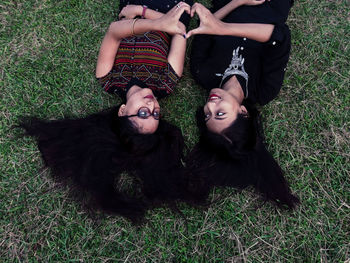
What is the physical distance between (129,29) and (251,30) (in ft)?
4.11

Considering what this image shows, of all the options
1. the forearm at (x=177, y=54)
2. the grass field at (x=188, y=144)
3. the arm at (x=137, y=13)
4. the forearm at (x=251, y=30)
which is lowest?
the grass field at (x=188, y=144)

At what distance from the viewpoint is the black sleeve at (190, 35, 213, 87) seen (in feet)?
9.58

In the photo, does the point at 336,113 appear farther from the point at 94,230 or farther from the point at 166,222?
the point at 94,230

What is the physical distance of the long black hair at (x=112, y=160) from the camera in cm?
257

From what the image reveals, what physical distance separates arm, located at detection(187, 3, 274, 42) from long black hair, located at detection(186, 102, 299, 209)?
0.73 m

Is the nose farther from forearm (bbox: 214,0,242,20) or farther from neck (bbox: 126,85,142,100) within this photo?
forearm (bbox: 214,0,242,20)

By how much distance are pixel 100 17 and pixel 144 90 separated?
58.8 inches

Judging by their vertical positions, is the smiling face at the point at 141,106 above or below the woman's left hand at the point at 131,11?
below

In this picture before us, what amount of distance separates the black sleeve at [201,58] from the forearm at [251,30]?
403 millimetres

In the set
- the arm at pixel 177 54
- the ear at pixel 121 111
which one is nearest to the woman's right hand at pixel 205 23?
the arm at pixel 177 54

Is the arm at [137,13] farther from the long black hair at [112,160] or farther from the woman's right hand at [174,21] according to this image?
the long black hair at [112,160]

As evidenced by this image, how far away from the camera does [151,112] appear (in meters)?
2.42

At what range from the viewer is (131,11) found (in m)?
2.88

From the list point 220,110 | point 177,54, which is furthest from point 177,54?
point 220,110
